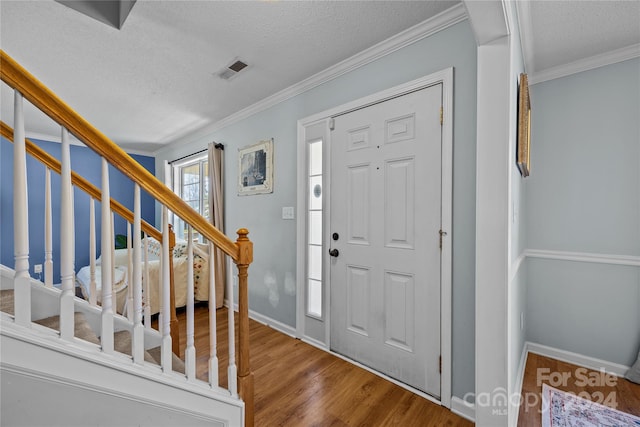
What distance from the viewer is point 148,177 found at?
1105 millimetres

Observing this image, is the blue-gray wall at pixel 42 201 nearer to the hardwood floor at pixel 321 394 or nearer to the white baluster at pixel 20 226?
the hardwood floor at pixel 321 394

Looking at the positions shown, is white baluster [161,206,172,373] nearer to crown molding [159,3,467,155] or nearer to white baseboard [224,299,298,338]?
white baseboard [224,299,298,338]

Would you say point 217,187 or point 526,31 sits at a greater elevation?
point 526,31

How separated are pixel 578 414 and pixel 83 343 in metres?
2.56

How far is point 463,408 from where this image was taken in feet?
5.36

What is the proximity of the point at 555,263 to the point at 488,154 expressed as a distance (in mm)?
1625

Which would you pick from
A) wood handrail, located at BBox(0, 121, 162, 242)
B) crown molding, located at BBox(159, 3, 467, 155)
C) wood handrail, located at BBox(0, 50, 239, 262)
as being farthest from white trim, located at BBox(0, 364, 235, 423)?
crown molding, located at BBox(159, 3, 467, 155)

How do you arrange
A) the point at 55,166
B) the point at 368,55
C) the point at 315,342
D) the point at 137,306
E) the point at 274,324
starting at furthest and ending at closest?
1. the point at 274,324
2. the point at 315,342
3. the point at 368,55
4. the point at 55,166
5. the point at 137,306

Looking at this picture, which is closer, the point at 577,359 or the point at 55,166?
the point at 55,166

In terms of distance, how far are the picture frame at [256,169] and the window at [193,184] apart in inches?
41.6

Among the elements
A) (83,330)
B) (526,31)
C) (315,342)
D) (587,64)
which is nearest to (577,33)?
(526,31)

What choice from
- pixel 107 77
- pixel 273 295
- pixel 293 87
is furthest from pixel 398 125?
pixel 107 77

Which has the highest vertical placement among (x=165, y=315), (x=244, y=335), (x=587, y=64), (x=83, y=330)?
(x=587, y=64)

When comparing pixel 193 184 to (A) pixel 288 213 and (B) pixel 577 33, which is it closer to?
(A) pixel 288 213
